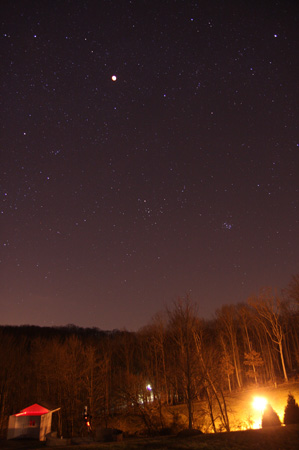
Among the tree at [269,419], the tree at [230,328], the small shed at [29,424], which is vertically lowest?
the small shed at [29,424]

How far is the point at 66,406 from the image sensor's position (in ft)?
112

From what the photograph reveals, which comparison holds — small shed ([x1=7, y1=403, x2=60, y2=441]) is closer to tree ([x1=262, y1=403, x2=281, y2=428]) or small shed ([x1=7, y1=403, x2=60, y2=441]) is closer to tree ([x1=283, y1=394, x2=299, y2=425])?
tree ([x1=262, y1=403, x2=281, y2=428])

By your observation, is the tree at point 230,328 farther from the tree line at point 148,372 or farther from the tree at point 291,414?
the tree at point 291,414

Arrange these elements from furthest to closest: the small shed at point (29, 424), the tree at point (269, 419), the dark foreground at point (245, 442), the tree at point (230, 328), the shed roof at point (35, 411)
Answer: the tree at point (230, 328) < the shed roof at point (35, 411) < the small shed at point (29, 424) < the tree at point (269, 419) < the dark foreground at point (245, 442)

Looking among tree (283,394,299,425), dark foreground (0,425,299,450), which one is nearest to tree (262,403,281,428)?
tree (283,394,299,425)

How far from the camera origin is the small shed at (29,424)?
26500 mm

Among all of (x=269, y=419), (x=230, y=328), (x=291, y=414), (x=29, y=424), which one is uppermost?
(x=230, y=328)

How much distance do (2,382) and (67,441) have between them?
1050 inches

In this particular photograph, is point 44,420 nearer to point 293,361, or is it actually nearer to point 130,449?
point 130,449

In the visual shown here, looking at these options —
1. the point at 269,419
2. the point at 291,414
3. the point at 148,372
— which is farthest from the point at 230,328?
the point at 269,419

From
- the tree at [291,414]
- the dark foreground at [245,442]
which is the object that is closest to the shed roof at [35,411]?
the dark foreground at [245,442]

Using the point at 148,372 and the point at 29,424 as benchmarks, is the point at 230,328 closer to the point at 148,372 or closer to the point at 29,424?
the point at 148,372

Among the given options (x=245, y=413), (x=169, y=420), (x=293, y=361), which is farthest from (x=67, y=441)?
(x=293, y=361)

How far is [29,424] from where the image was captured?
2689cm
